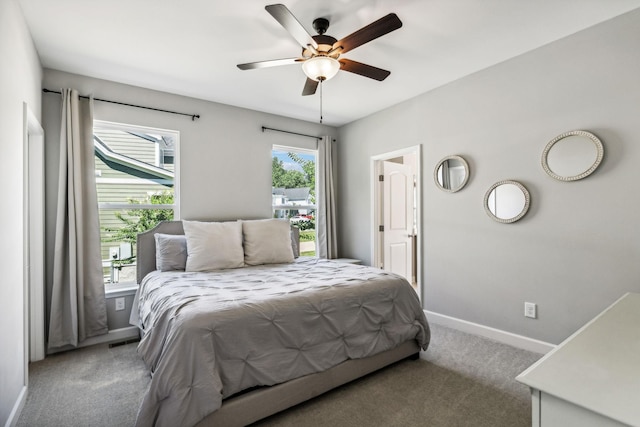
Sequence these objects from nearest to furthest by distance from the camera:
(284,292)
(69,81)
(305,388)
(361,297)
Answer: (305,388)
(284,292)
(361,297)
(69,81)

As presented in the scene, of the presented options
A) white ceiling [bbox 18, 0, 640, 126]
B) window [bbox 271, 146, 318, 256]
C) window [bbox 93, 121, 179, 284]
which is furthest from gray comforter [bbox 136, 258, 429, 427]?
white ceiling [bbox 18, 0, 640, 126]

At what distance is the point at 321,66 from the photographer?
2.17m

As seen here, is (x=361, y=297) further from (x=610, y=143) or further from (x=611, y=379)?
(x=610, y=143)

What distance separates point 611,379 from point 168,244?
324 centimetres

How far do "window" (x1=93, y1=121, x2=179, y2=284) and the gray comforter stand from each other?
840 mm

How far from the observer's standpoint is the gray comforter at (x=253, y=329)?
1.57 meters

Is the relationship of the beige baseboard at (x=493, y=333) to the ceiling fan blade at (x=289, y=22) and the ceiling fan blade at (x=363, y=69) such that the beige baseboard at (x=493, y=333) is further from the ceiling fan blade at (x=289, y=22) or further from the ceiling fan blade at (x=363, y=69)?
the ceiling fan blade at (x=289, y=22)

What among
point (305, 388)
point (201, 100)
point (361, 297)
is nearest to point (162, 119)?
point (201, 100)

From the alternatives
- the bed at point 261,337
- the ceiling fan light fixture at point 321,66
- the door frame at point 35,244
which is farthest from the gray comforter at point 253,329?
the ceiling fan light fixture at point 321,66

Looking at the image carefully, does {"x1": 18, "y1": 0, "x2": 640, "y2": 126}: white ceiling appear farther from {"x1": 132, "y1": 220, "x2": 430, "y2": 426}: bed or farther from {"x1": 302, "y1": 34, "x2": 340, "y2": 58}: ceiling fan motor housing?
{"x1": 132, "y1": 220, "x2": 430, "y2": 426}: bed

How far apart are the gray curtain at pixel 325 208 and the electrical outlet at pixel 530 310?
2484 millimetres

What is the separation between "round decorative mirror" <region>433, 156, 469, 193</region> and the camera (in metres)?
3.27

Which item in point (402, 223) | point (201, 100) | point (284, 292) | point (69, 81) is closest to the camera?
point (284, 292)

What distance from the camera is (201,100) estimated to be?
3.76 m
